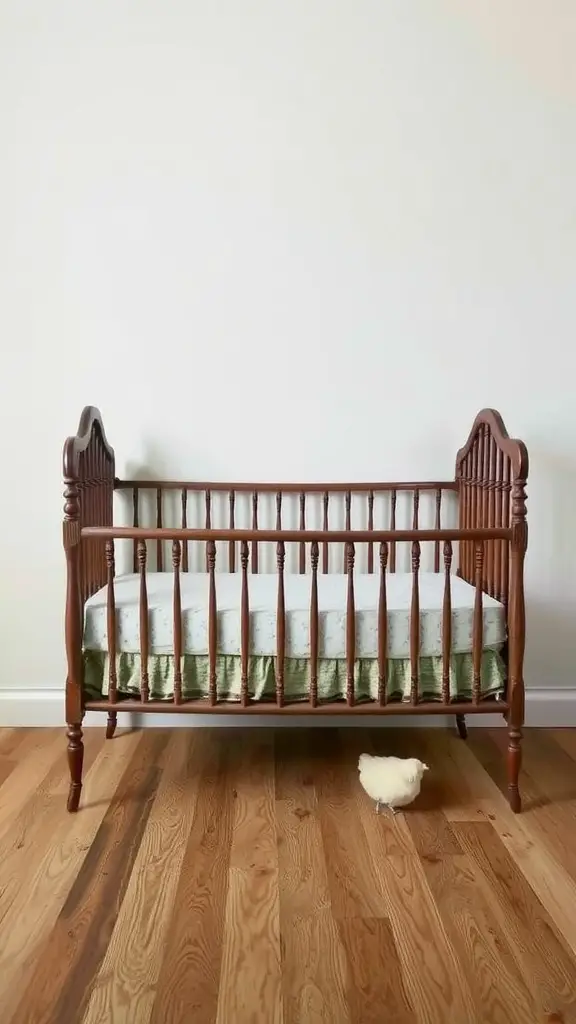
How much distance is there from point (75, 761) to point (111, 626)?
0.34 m

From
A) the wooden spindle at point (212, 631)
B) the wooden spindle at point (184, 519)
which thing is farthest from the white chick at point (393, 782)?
the wooden spindle at point (184, 519)

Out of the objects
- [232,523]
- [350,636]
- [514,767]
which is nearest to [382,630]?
[350,636]

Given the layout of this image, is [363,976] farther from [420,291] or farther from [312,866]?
[420,291]

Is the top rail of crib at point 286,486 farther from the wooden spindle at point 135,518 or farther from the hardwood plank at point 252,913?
the hardwood plank at point 252,913

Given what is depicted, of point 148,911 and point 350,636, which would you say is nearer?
point 148,911

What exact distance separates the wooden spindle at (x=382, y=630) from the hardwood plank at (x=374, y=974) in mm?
539

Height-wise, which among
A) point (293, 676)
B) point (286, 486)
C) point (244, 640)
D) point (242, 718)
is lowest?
point (242, 718)

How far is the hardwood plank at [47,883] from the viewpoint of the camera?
129 cm

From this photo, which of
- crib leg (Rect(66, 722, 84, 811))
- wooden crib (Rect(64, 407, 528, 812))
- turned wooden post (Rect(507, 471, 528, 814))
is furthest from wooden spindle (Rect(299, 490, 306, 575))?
crib leg (Rect(66, 722, 84, 811))

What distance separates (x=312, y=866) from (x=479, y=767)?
0.70m

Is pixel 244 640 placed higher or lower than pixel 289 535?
lower

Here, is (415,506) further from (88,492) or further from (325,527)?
(88,492)

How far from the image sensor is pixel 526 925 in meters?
1.41

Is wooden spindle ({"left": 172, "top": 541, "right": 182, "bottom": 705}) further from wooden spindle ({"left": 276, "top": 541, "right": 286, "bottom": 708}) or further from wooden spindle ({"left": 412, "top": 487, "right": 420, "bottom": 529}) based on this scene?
wooden spindle ({"left": 412, "top": 487, "right": 420, "bottom": 529})
